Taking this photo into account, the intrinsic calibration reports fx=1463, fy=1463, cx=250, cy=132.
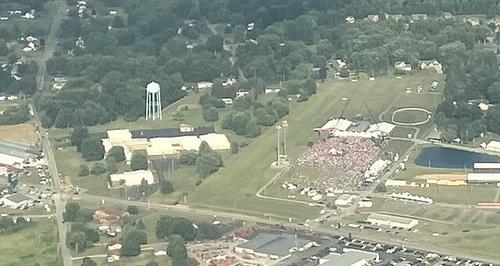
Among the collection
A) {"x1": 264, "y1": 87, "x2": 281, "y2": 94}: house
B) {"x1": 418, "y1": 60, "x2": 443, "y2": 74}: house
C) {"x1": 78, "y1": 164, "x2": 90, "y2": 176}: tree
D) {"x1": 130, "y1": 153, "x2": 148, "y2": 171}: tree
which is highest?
{"x1": 418, "y1": 60, "x2": 443, "y2": 74}: house

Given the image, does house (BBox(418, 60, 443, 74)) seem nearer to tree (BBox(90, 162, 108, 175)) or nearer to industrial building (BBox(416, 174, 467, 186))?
industrial building (BBox(416, 174, 467, 186))

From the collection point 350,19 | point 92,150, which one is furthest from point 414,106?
point 350,19

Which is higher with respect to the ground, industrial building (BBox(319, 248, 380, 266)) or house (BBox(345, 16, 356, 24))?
house (BBox(345, 16, 356, 24))

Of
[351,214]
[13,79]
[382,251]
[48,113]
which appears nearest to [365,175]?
[351,214]

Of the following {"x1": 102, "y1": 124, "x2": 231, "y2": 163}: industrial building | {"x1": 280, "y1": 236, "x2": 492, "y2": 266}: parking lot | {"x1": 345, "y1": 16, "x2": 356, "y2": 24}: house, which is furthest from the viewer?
{"x1": 345, "y1": 16, "x2": 356, "y2": 24}: house

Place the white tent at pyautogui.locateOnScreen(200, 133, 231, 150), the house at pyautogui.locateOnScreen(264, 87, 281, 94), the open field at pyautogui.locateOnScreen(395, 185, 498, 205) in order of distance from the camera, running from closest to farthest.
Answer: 1. the open field at pyautogui.locateOnScreen(395, 185, 498, 205)
2. the white tent at pyautogui.locateOnScreen(200, 133, 231, 150)
3. the house at pyautogui.locateOnScreen(264, 87, 281, 94)

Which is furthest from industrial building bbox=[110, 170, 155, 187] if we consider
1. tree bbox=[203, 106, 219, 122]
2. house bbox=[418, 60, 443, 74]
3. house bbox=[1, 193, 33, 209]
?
house bbox=[418, 60, 443, 74]
